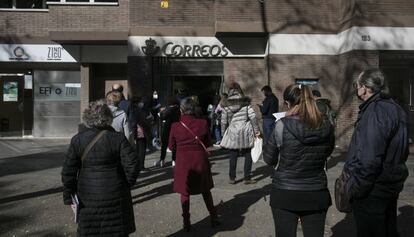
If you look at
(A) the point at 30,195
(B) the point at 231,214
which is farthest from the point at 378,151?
(A) the point at 30,195

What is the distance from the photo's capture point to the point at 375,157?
3.87 metres

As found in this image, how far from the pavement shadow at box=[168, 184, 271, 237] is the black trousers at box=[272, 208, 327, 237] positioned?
7.25 feet

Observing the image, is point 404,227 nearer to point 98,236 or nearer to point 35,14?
point 98,236

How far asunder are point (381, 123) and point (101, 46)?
15.2m

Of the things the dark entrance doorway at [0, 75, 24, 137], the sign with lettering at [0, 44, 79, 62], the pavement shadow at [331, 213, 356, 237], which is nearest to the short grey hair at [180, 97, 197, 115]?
the pavement shadow at [331, 213, 356, 237]

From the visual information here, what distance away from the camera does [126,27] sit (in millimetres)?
17562

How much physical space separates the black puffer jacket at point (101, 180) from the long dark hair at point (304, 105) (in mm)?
1408

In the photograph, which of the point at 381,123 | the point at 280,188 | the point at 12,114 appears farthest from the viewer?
the point at 12,114

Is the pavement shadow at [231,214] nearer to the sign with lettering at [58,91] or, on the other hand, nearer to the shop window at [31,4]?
the sign with lettering at [58,91]

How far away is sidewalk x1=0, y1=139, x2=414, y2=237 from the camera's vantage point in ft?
21.9

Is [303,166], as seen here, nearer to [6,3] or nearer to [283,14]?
[283,14]

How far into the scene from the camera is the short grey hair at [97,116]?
4.69 metres

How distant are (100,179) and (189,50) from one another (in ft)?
41.6

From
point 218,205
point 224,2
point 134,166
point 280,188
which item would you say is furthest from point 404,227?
point 224,2
